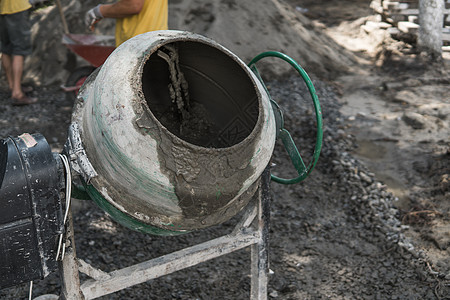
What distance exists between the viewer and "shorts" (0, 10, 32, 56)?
5.38 metres

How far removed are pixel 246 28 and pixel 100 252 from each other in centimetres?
409

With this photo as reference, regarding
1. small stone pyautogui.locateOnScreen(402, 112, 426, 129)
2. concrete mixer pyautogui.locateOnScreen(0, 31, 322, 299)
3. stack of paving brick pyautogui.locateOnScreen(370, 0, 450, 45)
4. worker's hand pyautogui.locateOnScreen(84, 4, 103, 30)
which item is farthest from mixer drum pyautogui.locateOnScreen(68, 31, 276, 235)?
stack of paving brick pyautogui.locateOnScreen(370, 0, 450, 45)

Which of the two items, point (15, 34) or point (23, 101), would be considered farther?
point (23, 101)

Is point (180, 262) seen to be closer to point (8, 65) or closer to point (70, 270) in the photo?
point (70, 270)

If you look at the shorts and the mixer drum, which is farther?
the shorts

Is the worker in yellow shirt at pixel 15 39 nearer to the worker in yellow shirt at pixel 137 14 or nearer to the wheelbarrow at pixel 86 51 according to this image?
the wheelbarrow at pixel 86 51

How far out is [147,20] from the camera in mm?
3553

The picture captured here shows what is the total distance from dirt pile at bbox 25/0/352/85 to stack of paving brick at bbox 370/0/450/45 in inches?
50.7

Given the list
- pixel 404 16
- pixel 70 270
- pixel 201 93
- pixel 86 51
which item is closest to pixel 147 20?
pixel 201 93

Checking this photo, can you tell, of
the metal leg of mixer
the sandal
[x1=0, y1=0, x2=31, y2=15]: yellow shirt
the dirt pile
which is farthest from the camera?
the dirt pile

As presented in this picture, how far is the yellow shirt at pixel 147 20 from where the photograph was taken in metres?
3.55

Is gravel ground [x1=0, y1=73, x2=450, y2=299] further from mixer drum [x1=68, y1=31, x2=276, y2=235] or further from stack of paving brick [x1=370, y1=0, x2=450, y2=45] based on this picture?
stack of paving brick [x1=370, y1=0, x2=450, y2=45]

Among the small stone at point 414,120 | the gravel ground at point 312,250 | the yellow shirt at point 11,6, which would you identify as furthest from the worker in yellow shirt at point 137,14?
the small stone at point 414,120

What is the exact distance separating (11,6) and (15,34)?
Result: 285mm
